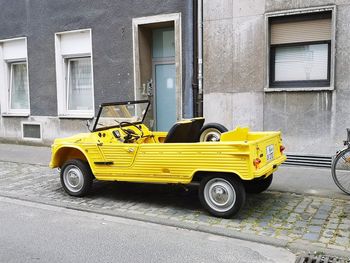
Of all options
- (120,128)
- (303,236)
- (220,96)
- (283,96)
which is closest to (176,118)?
(220,96)

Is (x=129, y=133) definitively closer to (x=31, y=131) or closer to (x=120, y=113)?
(x=120, y=113)

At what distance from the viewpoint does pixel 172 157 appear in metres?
5.71

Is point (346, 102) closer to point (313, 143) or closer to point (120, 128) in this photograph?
point (313, 143)

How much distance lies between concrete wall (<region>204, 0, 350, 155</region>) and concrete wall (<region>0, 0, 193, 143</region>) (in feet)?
2.13

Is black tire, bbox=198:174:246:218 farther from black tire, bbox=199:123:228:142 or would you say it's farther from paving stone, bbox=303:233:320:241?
black tire, bbox=199:123:228:142

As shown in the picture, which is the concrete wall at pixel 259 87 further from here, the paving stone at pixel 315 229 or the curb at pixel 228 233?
the curb at pixel 228 233

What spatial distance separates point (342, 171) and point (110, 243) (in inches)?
150

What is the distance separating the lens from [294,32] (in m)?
8.54

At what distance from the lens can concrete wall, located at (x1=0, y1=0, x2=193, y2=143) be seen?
995 cm

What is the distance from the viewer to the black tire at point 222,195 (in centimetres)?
535

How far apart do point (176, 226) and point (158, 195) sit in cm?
149

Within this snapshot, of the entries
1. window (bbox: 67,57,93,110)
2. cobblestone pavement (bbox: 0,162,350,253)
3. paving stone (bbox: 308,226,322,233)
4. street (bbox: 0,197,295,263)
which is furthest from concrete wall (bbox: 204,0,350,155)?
street (bbox: 0,197,295,263)

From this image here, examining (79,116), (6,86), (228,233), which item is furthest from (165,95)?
(228,233)

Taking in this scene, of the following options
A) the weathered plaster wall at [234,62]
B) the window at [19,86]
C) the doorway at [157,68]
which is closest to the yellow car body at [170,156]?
the weathered plaster wall at [234,62]
